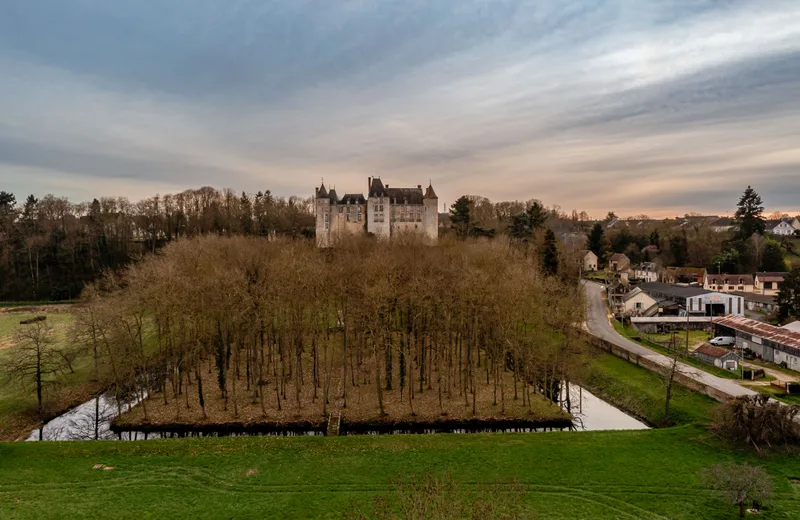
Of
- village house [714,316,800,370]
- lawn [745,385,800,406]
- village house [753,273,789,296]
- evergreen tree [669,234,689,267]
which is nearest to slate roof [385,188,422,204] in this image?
village house [714,316,800,370]

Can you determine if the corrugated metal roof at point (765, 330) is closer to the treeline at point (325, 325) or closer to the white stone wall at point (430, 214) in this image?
the treeline at point (325, 325)

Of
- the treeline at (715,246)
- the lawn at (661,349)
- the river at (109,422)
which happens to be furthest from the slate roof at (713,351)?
the treeline at (715,246)

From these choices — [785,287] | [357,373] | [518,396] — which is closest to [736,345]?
[785,287]

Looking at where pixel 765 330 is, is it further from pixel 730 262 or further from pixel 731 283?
pixel 730 262

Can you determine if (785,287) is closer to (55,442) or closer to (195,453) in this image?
(195,453)

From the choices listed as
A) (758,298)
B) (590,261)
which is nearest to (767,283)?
(758,298)

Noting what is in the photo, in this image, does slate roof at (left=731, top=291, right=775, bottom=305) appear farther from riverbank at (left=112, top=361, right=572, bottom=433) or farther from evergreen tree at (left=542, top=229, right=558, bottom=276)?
riverbank at (left=112, top=361, right=572, bottom=433)

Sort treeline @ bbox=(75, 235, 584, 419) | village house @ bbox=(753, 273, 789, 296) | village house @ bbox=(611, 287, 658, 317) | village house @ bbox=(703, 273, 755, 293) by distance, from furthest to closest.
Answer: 1. village house @ bbox=(703, 273, 755, 293)
2. village house @ bbox=(753, 273, 789, 296)
3. village house @ bbox=(611, 287, 658, 317)
4. treeline @ bbox=(75, 235, 584, 419)
